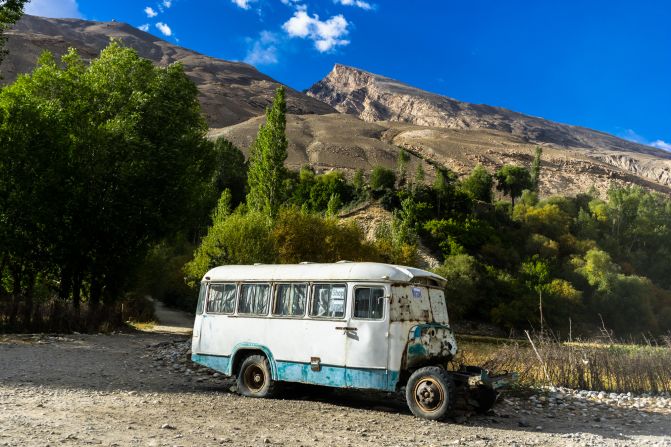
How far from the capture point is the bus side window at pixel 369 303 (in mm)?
10453

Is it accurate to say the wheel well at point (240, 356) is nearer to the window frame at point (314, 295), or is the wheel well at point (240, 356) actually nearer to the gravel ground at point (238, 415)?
the gravel ground at point (238, 415)

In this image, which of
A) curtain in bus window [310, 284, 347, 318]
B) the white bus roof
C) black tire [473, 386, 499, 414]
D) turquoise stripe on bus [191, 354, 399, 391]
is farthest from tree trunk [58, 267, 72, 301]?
black tire [473, 386, 499, 414]

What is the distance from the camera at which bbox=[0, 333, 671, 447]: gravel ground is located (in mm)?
8000

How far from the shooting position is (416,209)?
65.3 meters

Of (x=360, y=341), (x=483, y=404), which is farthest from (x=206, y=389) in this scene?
(x=483, y=404)

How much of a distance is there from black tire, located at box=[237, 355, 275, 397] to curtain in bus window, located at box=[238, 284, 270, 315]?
1.06 meters

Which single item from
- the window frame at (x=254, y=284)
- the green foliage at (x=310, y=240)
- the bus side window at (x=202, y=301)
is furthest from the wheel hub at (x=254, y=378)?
the green foliage at (x=310, y=240)

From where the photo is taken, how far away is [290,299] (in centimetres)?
1187

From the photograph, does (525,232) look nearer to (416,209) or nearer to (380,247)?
(416,209)

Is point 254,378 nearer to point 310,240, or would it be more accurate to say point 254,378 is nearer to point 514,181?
point 310,240

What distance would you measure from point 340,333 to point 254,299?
267 centimetres

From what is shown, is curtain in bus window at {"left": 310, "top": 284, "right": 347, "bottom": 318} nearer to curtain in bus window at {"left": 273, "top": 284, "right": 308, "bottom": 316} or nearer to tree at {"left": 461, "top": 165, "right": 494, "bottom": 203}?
curtain in bus window at {"left": 273, "top": 284, "right": 308, "bottom": 316}

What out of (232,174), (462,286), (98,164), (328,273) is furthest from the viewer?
(232,174)

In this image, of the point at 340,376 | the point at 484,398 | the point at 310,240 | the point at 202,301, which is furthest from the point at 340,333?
the point at 310,240
